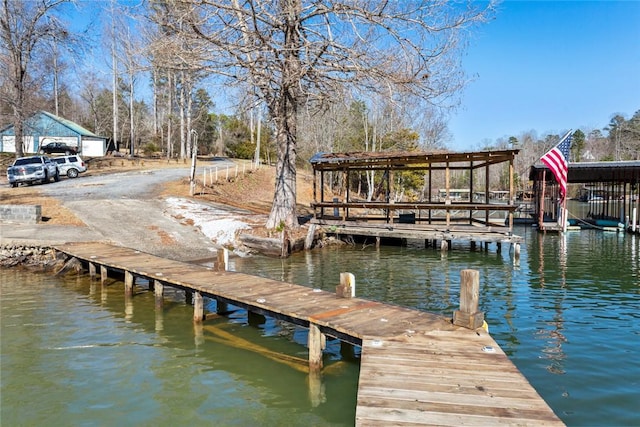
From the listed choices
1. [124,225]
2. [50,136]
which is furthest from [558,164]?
[50,136]

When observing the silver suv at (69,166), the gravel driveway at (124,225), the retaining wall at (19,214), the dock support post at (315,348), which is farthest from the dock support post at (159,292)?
the silver suv at (69,166)

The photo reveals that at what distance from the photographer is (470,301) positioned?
6531mm

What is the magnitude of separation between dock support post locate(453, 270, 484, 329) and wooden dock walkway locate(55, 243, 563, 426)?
0.13 m

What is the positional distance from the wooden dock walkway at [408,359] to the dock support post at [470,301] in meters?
0.13

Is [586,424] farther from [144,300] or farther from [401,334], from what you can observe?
[144,300]

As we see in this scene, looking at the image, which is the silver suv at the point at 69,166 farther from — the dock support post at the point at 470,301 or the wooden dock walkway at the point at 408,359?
the dock support post at the point at 470,301

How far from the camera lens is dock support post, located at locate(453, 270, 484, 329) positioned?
6461mm

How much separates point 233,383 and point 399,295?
595 centimetres

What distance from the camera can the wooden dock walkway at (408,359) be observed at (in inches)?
163

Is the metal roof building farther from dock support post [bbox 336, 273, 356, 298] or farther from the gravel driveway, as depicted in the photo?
dock support post [bbox 336, 273, 356, 298]

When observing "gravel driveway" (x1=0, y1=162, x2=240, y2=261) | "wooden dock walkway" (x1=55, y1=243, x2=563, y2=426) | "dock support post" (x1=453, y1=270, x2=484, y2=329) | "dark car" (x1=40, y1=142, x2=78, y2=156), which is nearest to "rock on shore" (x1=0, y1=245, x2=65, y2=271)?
"gravel driveway" (x1=0, y1=162, x2=240, y2=261)

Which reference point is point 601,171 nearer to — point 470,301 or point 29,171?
point 470,301

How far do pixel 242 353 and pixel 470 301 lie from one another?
369cm

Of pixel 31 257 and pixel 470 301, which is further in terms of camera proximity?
pixel 31 257
